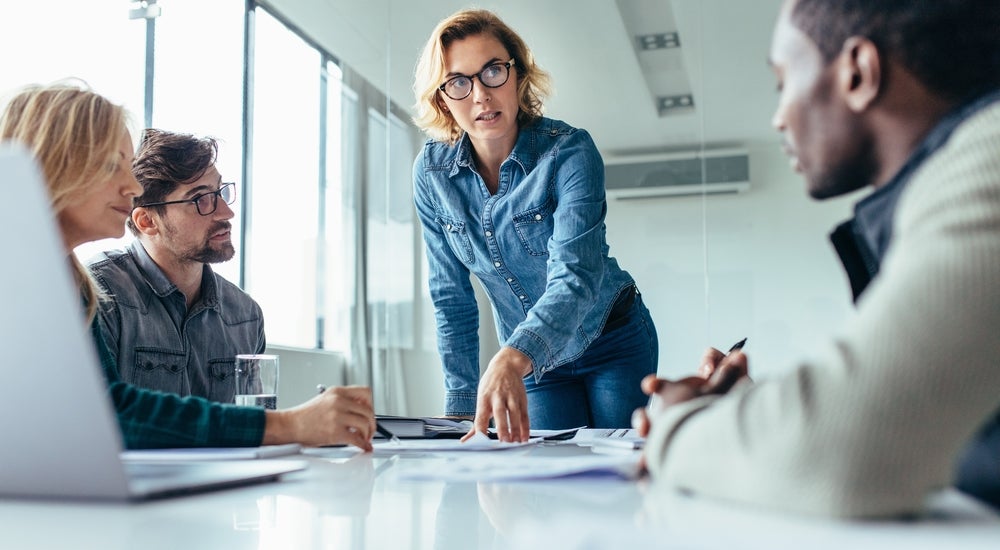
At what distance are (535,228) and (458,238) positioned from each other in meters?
0.20

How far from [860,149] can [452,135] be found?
1.47 m

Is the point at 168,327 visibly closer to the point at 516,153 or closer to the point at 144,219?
the point at 144,219

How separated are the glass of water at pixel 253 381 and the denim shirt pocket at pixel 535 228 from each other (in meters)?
0.66

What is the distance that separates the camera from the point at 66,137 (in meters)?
1.30

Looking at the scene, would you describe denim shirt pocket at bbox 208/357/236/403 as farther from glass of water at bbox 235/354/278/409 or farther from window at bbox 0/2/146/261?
window at bbox 0/2/146/261

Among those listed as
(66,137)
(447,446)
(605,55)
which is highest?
(605,55)

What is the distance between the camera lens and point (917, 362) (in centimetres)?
44

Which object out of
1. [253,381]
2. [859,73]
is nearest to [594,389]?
[253,381]

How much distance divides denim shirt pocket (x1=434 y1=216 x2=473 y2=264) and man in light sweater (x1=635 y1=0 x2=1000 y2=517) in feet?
4.52

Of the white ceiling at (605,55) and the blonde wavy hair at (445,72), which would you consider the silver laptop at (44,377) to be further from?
the white ceiling at (605,55)

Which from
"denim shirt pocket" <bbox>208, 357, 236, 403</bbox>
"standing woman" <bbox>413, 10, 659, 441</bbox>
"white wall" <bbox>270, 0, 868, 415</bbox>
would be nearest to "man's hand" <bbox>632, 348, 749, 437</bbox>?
"standing woman" <bbox>413, 10, 659, 441</bbox>

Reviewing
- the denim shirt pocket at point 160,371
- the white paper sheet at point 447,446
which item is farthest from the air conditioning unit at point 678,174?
the white paper sheet at point 447,446

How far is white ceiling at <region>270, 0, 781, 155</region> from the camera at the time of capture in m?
4.18

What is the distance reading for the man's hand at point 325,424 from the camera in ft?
3.76
